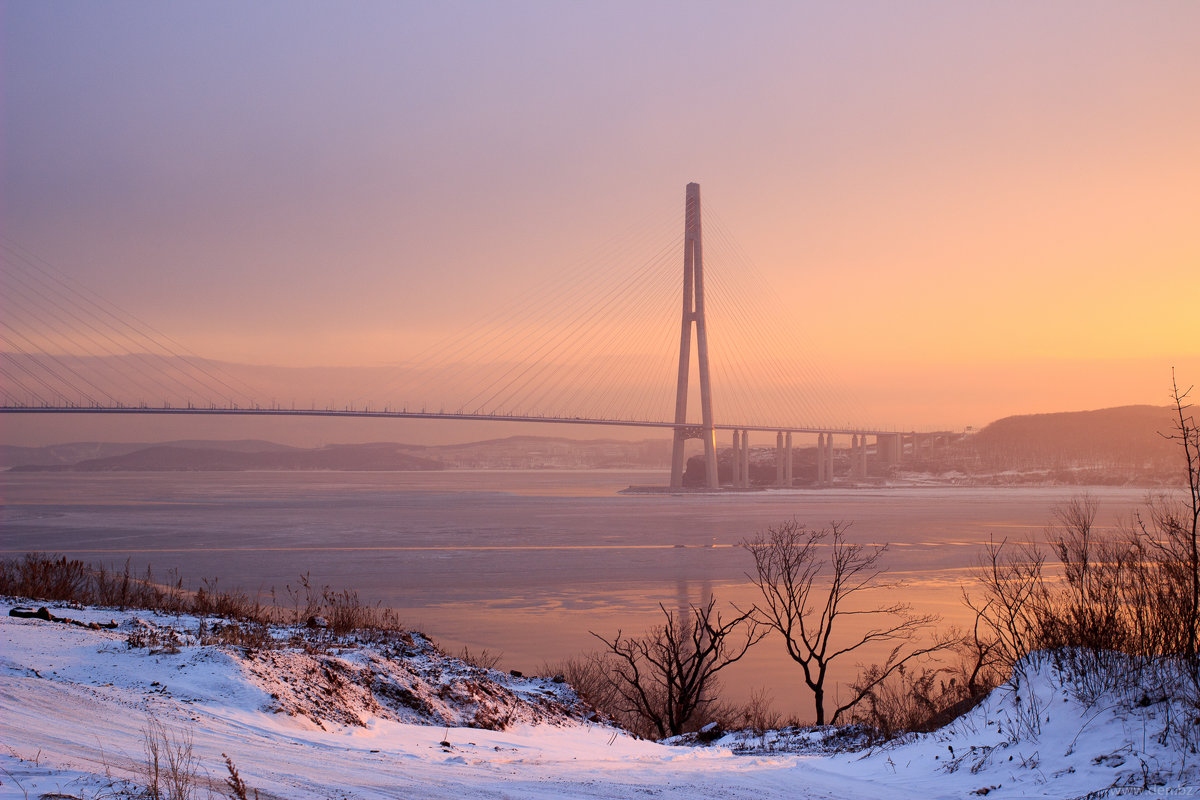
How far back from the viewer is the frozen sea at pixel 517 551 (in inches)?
549

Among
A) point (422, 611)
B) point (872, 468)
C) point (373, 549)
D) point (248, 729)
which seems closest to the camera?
point (248, 729)

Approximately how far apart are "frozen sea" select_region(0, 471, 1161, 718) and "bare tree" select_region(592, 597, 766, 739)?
0.48m

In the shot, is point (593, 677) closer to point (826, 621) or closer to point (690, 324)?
point (826, 621)

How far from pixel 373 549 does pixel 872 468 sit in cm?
7633

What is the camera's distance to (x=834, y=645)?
497 inches

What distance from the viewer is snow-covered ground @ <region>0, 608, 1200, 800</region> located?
3877mm

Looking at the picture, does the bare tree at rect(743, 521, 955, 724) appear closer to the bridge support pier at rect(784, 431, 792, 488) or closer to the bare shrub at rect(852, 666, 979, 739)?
the bare shrub at rect(852, 666, 979, 739)

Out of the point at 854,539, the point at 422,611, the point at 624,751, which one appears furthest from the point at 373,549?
the point at 624,751

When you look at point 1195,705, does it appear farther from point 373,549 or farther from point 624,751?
point 373,549

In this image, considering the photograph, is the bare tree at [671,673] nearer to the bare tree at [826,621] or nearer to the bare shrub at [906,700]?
the bare tree at [826,621]

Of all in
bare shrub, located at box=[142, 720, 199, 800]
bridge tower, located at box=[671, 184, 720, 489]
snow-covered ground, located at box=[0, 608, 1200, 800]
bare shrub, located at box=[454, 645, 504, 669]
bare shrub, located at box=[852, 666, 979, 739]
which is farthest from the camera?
bridge tower, located at box=[671, 184, 720, 489]

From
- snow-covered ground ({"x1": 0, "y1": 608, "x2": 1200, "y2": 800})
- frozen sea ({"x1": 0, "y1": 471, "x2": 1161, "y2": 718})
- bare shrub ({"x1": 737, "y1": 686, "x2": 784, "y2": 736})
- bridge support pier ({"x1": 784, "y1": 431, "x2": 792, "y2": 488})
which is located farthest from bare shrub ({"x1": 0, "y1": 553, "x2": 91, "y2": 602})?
bridge support pier ({"x1": 784, "y1": 431, "x2": 792, "y2": 488})

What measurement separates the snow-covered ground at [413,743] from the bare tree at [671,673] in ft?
6.85

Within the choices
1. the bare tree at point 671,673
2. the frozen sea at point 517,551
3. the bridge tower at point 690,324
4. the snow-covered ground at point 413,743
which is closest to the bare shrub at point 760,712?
the frozen sea at point 517,551
